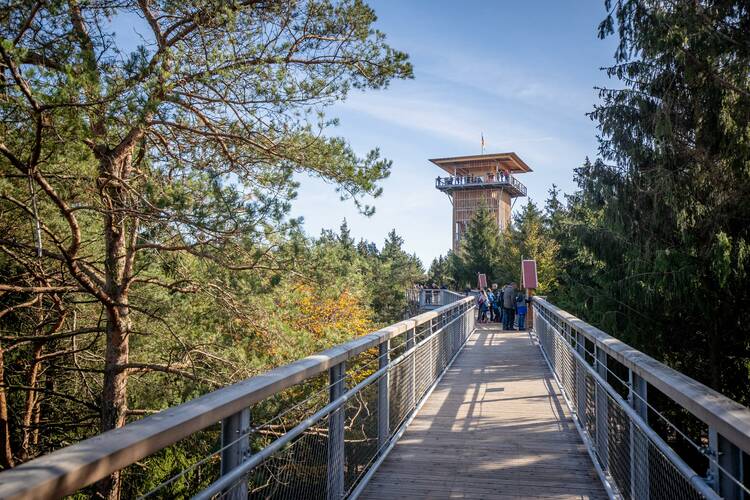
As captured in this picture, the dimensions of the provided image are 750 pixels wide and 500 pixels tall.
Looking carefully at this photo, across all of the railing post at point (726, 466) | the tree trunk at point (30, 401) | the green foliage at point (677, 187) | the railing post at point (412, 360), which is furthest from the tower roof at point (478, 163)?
the railing post at point (726, 466)

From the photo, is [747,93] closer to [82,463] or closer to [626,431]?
[626,431]

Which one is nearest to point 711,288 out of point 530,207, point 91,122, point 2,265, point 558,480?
point 558,480

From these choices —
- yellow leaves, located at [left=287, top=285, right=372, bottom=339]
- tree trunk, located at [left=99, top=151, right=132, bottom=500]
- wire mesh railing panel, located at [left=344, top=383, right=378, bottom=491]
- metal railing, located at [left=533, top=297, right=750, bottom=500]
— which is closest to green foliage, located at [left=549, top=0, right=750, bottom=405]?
yellow leaves, located at [left=287, top=285, right=372, bottom=339]

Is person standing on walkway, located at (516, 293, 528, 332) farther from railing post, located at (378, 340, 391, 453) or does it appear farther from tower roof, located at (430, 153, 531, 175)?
tower roof, located at (430, 153, 531, 175)

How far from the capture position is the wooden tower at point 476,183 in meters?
74.1

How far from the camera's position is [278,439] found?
2.75m

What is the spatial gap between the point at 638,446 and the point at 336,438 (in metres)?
1.77

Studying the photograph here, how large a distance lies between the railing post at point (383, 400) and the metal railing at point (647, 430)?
66.1 inches

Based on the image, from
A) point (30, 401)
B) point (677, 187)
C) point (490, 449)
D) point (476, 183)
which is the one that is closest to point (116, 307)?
point (30, 401)

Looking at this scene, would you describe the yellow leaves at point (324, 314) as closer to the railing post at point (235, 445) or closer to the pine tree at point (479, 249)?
the railing post at point (235, 445)

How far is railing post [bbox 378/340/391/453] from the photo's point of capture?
17.1ft

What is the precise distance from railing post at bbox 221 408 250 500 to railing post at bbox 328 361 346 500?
4.25 ft

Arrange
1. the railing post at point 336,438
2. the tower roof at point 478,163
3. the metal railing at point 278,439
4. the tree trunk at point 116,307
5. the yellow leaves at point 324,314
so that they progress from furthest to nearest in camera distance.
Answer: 1. the tower roof at point 478,163
2. the yellow leaves at point 324,314
3. the tree trunk at point 116,307
4. the railing post at point 336,438
5. the metal railing at point 278,439

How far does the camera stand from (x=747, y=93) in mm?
11148
